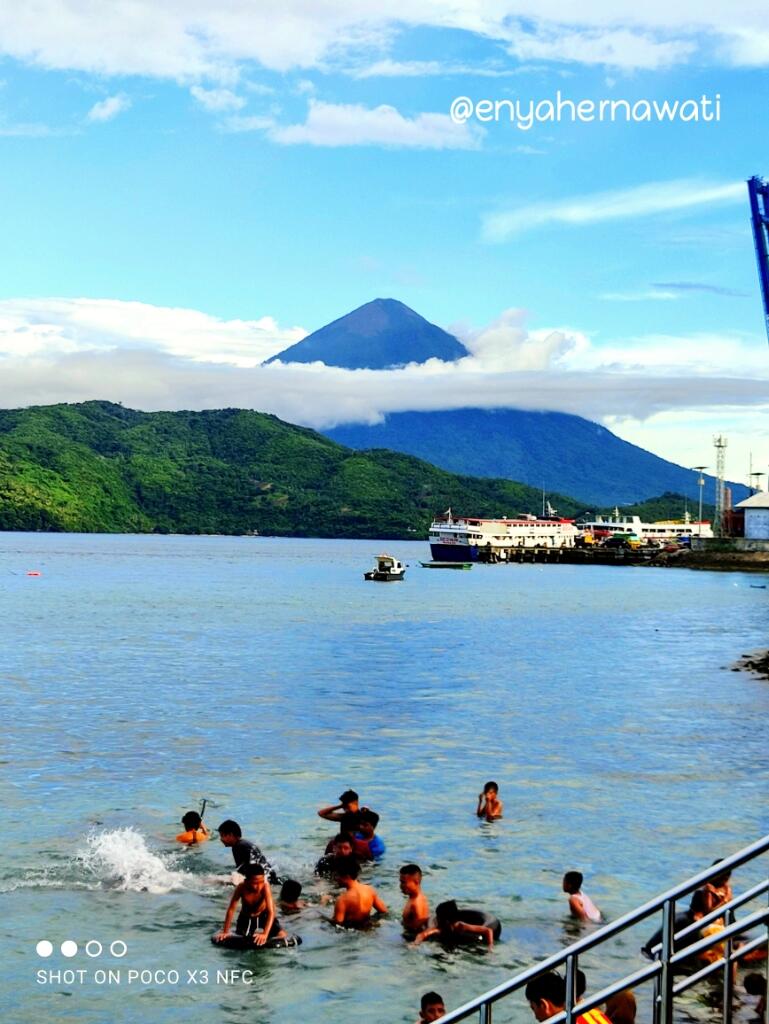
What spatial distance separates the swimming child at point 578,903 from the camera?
51.8 ft

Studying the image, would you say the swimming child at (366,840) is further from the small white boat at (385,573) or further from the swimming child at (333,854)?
the small white boat at (385,573)

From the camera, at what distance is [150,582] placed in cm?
11419

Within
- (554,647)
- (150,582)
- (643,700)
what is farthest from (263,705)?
(150,582)

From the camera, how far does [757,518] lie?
14812 centimetres

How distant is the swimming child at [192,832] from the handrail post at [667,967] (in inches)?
533

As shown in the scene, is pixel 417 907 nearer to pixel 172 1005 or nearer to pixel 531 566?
pixel 172 1005

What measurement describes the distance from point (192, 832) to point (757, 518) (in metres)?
139

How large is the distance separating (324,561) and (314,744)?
505ft

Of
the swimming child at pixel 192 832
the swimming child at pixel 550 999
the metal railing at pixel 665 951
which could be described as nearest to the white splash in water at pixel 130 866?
the swimming child at pixel 192 832

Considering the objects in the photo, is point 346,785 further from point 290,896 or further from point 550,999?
point 550,999

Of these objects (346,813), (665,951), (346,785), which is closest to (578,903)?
(346,813)

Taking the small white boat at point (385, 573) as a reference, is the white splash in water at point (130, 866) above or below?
below

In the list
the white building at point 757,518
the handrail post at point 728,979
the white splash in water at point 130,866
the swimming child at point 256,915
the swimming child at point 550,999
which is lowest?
the white splash in water at point 130,866

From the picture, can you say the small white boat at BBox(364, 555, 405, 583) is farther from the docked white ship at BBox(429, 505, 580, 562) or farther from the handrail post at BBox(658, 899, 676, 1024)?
the handrail post at BBox(658, 899, 676, 1024)
